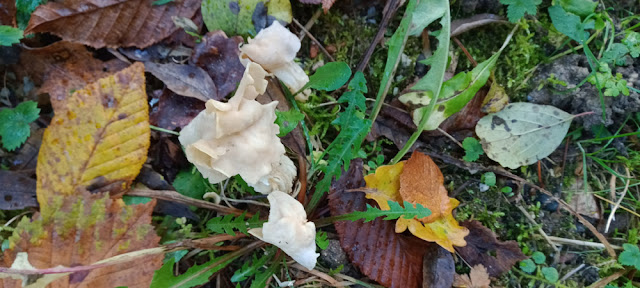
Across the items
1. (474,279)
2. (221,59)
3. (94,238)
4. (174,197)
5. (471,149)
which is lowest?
(474,279)

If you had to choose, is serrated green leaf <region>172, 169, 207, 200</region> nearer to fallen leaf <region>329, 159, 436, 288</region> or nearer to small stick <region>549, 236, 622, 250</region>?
fallen leaf <region>329, 159, 436, 288</region>

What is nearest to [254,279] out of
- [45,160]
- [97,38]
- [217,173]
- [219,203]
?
[219,203]

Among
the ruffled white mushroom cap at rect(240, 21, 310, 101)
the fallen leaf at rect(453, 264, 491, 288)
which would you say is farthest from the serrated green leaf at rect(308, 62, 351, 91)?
the fallen leaf at rect(453, 264, 491, 288)

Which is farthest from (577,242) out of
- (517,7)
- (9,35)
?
(9,35)

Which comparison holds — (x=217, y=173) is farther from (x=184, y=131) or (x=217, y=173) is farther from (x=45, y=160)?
(x=45, y=160)

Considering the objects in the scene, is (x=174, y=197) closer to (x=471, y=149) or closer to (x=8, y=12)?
(x=8, y=12)

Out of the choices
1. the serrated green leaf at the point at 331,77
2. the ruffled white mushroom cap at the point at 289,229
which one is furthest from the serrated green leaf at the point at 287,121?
the ruffled white mushroom cap at the point at 289,229
